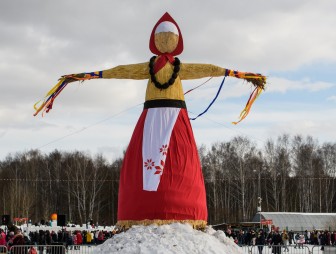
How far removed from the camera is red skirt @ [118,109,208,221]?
534 inches

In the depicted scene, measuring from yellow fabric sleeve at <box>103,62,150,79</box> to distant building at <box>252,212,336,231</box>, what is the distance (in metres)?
31.2

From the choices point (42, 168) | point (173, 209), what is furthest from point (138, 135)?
point (42, 168)

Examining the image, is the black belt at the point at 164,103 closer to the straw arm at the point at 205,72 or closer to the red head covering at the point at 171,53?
the straw arm at the point at 205,72

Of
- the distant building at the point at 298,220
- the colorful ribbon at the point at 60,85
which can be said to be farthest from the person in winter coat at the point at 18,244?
the distant building at the point at 298,220

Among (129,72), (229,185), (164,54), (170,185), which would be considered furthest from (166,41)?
(229,185)

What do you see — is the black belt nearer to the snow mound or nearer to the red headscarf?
the red headscarf

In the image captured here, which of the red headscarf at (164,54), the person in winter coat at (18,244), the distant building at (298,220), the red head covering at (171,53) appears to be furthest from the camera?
the distant building at (298,220)

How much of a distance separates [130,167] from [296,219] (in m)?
33.8

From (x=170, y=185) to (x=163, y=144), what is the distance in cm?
99

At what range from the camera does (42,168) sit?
69.4m

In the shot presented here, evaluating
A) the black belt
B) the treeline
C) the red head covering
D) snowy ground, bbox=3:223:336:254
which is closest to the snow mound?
snowy ground, bbox=3:223:336:254

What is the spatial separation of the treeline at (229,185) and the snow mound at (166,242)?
41.7 meters

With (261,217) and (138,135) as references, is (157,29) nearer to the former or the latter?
(138,135)

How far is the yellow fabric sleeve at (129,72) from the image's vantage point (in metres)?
14.8
